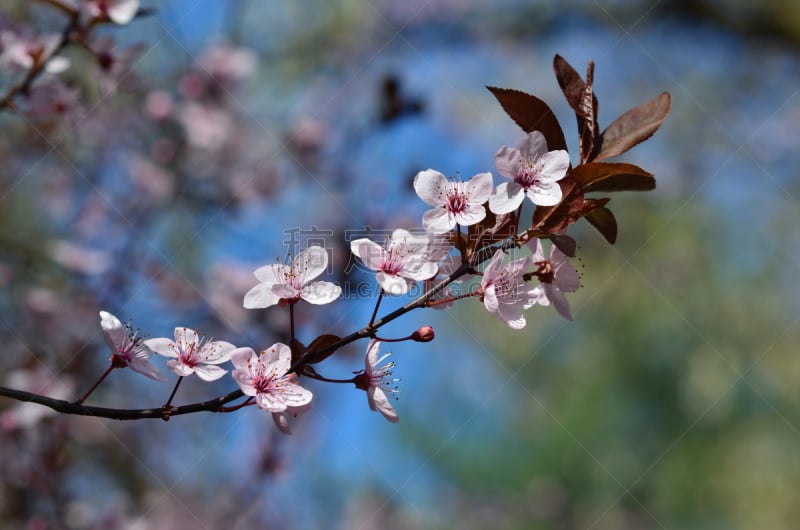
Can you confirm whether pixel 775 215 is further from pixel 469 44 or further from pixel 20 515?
pixel 20 515

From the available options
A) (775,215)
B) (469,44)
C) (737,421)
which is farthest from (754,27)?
(737,421)

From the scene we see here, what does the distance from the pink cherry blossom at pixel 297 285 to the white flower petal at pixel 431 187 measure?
16 cm

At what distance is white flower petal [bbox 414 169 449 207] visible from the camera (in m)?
0.91

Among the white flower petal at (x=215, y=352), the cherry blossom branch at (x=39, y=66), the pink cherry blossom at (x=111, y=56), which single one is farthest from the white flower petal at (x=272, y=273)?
the pink cherry blossom at (x=111, y=56)

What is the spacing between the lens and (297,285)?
2.98 feet

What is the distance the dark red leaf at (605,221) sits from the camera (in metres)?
0.93

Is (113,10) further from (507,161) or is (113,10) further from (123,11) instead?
(507,161)

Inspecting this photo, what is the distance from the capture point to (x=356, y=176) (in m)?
3.27

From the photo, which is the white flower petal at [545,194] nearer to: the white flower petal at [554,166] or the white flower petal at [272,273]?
the white flower petal at [554,166]

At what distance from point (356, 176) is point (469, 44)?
216cm

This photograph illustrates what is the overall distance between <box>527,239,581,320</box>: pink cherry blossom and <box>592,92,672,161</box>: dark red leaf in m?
0.15

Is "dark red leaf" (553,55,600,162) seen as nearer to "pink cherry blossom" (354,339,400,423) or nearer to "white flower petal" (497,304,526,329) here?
"white flower petal" (497,304,526,329)

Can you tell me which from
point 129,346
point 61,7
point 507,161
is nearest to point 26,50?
point 61,7

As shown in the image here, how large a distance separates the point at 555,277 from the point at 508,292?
68 millimetres
